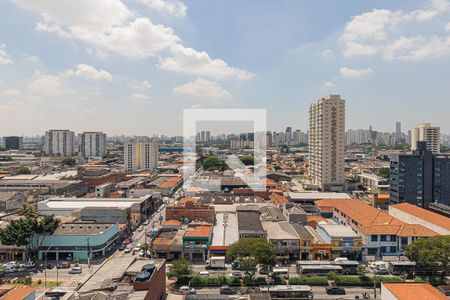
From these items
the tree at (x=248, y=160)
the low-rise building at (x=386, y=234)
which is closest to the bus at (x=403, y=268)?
the low-rise building at (x=386, y=234)

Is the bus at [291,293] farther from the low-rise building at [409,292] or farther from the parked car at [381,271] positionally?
the parked car at [381,271]

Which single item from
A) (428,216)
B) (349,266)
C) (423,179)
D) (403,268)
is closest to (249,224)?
(349,266)

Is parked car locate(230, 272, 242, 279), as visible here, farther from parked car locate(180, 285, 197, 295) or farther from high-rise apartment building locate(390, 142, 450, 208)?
high-rise apartment building locate(390, 142, 450, 208)

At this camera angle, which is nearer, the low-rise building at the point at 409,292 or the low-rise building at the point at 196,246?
the low-rise building at the point at 409,292

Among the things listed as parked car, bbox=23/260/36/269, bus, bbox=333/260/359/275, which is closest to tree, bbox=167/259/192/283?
bus, bbox=333/260/359/275

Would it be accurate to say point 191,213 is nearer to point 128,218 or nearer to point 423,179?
point 128,218
